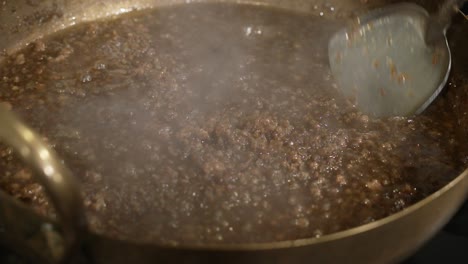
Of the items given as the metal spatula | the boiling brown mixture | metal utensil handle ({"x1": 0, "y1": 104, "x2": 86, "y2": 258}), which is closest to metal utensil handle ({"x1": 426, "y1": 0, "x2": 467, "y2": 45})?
the metal spatula

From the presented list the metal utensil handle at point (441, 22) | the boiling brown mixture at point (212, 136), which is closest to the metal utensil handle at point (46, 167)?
the boiling brown mixture at point (212, 136)

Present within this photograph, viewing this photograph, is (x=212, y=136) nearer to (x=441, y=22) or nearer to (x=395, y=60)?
(x=395, y=60)

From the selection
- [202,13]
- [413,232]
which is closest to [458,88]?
[413,232]

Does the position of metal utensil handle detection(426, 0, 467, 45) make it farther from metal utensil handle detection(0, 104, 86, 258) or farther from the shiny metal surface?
metal utensil handle detection(0, 104, 86, 258)

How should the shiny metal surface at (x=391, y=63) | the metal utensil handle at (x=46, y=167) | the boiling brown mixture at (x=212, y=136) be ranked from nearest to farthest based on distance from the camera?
the metal utensil handle at (x=46, y=167) < the boiling brown mixture at (x=212, y=136) < the shiny metal surface at (x=391, y=63)

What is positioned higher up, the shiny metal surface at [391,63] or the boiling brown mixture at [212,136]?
the shiny metal surface at [391,63]

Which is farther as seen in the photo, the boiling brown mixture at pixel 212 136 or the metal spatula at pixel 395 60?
the metal spatula at pixel 395 60

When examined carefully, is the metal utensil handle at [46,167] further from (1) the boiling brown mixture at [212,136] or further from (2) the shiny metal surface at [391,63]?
(2) the shiny metal surface at [391,63]

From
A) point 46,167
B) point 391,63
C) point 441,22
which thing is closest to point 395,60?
point 391,63
